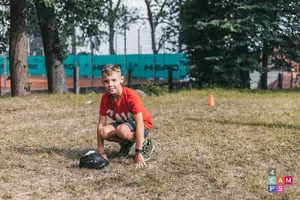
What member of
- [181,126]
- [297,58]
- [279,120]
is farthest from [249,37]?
[181,126]

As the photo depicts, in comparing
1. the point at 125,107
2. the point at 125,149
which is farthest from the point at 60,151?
the point at 125,107

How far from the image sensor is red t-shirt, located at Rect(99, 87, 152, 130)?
15.3 feet

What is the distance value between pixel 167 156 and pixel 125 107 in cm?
90

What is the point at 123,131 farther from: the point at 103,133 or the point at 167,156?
the point at 167,156

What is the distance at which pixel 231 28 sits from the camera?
15219 mm

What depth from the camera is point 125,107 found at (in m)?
4.77

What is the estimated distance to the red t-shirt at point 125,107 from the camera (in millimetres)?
4676

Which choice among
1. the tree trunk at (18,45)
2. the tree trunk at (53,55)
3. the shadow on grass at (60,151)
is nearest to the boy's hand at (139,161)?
the shadow on grass at (60,151)

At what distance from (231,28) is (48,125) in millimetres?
9394

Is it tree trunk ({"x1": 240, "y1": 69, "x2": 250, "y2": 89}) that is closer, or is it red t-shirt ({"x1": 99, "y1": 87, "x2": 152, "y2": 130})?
red t-shirt ({"x1": 99, "y1": 87, "x2": 152, "y2": 130})

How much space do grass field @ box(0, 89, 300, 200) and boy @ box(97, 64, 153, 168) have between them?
0.79ft

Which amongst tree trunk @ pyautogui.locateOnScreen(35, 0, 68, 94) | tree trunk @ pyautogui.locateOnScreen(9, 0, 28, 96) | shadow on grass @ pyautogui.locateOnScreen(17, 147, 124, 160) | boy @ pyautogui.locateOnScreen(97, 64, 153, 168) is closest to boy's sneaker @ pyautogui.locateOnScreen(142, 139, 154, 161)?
boy @ pyautogui.locateOnScreen(97, 64, 153, 168)
